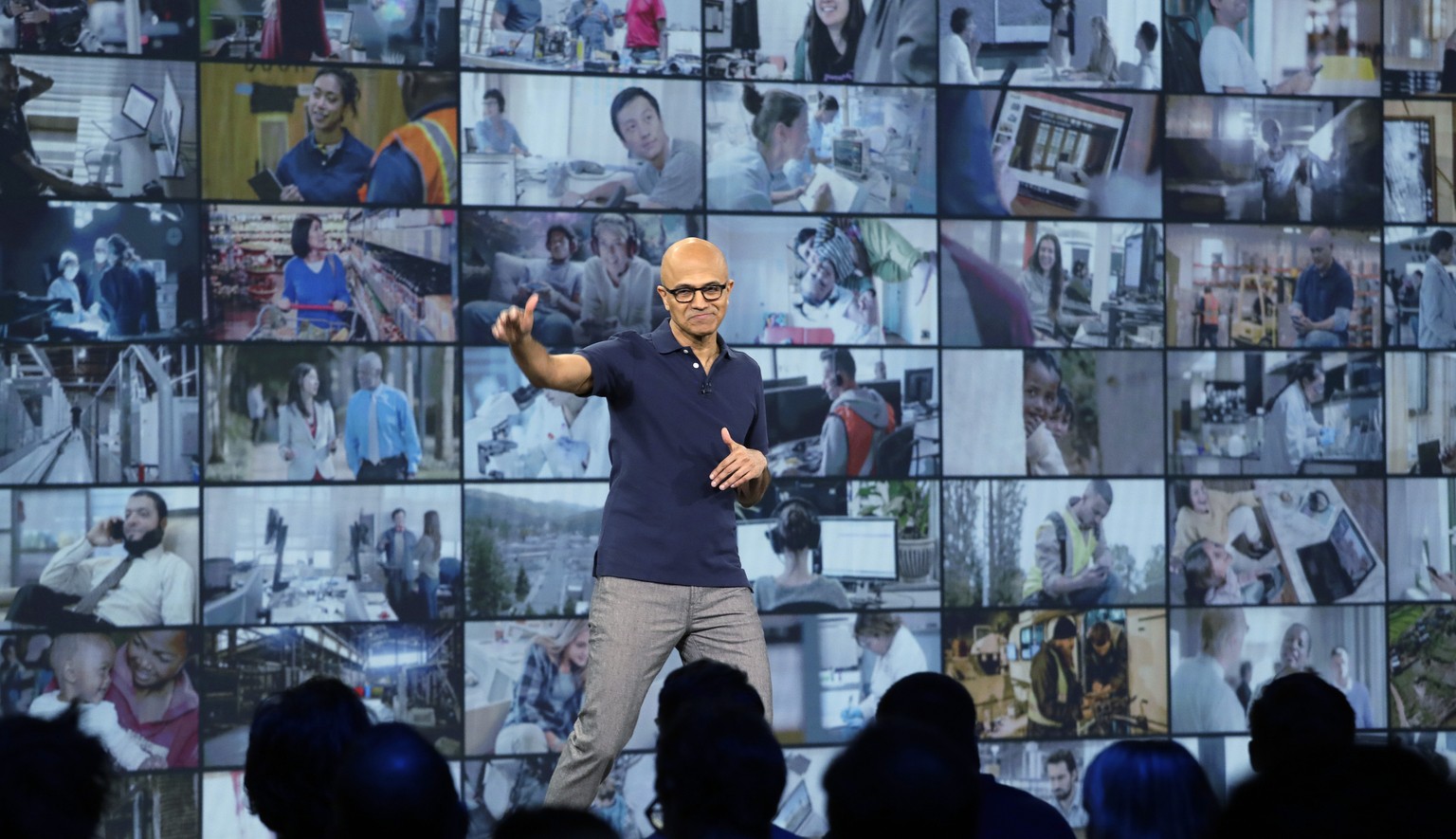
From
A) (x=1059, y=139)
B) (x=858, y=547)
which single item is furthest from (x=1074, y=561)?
(x=1059, y=139)

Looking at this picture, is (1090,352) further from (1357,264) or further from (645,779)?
A: (645,779)

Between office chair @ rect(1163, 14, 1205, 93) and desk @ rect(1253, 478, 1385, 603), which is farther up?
office chair @ rect(1163, 14, 1205, 93)

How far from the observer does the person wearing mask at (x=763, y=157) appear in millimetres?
4664

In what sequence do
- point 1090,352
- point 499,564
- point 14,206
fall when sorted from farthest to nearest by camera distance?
point 1090,352 → point 499,564 → point 14,206

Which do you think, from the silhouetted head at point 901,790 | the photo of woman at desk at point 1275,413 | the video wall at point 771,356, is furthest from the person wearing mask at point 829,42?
the silhouetted head at point 901,790

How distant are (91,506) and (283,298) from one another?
0.81m

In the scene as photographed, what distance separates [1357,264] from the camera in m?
5.00

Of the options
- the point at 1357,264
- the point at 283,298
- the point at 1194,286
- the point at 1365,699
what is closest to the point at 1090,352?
the point at 1194,286

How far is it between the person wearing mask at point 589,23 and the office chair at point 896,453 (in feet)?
5.01

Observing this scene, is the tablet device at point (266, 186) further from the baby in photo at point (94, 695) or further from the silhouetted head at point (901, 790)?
the silhouetted head at point (901, 790)

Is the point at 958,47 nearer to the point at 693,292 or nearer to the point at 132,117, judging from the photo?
the point at 693,292

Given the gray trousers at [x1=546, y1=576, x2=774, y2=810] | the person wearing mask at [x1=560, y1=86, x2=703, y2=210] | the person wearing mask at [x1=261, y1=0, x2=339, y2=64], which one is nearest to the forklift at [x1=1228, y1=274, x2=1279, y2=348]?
the person wearing mask at [x1=560, y1=86, x2=703, y2=210]

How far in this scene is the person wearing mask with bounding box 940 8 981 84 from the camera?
479cm

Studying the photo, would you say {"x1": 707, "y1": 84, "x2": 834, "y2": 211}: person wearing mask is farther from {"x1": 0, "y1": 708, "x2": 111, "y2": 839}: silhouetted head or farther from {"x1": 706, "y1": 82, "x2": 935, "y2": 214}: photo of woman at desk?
{"x1": 0, "y1": 708, "x2": 111, "y2": 839}: silhouetted head
